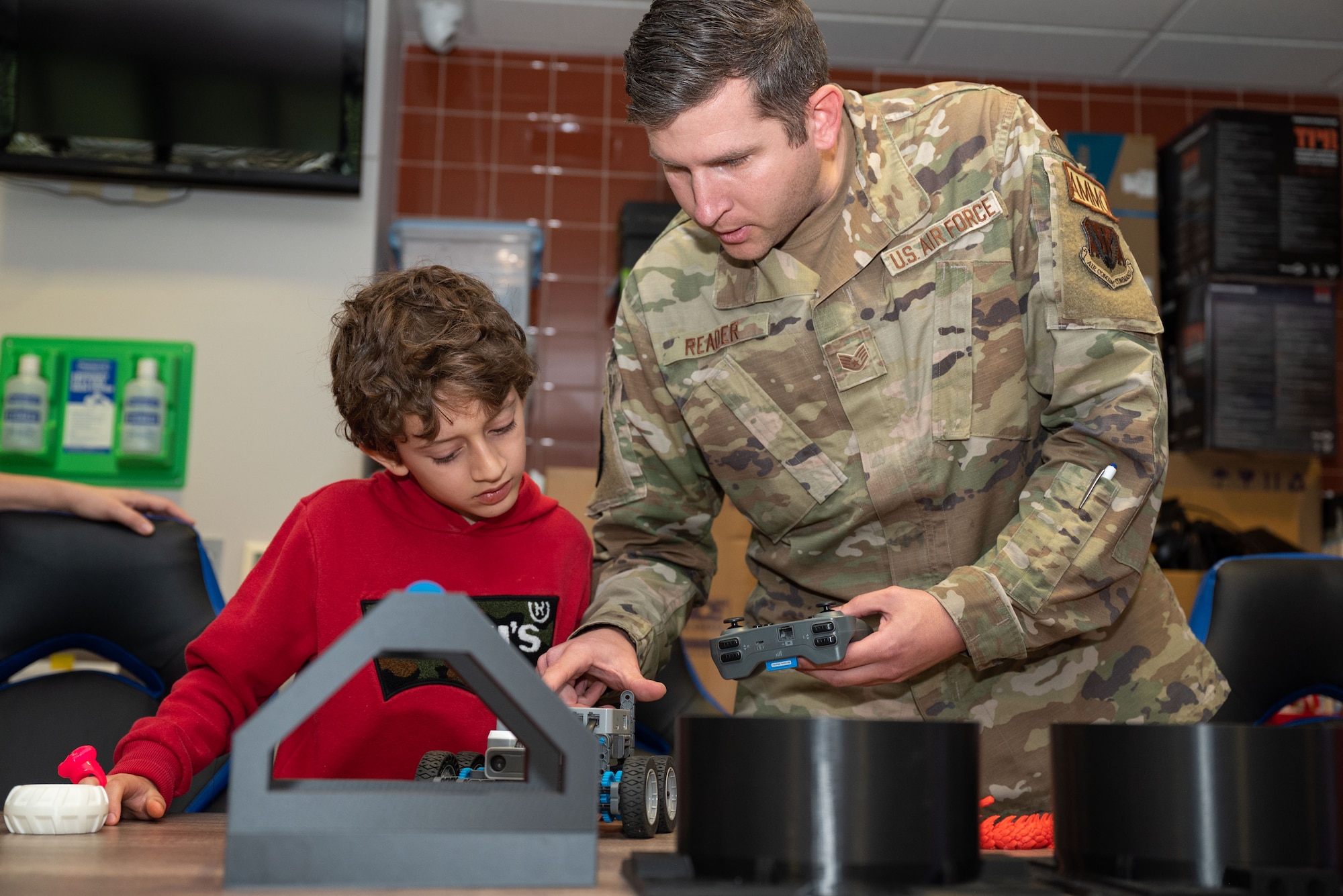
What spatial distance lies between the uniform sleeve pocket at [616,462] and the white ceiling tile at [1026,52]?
2303 millimetres

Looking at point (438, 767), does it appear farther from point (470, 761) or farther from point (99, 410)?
point (99, 410)

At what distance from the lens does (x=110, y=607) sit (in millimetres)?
1448

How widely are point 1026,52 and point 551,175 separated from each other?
1.49 metres

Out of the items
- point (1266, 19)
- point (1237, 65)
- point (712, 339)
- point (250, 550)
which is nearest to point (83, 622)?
point (712, 339)

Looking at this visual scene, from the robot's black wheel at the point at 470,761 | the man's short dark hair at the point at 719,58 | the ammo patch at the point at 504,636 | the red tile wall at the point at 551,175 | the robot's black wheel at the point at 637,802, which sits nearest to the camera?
the robot's black wheel at the point at 637,802

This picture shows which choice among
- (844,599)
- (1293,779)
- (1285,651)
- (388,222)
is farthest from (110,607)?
(388,222)

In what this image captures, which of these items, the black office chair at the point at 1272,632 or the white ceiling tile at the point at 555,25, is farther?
the white ceiling tile at the point at 555,25

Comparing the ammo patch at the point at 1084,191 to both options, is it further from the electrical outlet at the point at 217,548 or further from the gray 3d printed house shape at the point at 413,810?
the electrical outlet at the point at 217,548

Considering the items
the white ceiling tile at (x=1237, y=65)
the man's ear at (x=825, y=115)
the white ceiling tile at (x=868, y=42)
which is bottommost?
the man's ear at (x=825, y=115)

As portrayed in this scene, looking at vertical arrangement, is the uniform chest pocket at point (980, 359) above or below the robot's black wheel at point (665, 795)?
above

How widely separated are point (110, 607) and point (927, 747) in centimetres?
126

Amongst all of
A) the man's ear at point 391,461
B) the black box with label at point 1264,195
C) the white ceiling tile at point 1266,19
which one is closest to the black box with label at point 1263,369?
the black box with label at point 1264,195

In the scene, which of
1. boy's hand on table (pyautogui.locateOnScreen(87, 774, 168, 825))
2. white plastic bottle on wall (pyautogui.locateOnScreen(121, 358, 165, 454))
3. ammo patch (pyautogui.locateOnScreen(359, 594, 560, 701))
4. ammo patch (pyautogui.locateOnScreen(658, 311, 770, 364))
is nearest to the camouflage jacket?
ammo patch (pyautogui.locateOnScreen(658, 311, 770, 364))

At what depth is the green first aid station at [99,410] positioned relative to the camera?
8.73 feet
